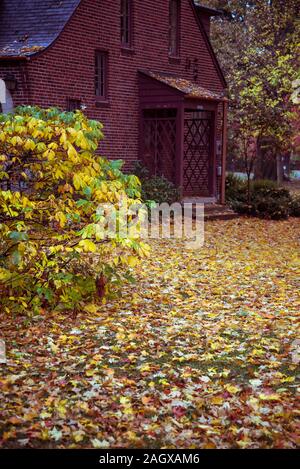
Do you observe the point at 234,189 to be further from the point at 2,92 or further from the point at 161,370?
the point at 161,370

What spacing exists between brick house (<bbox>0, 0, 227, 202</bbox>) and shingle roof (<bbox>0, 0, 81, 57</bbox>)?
3cm

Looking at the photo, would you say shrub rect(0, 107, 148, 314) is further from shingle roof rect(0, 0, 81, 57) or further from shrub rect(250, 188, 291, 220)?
shrub rect(250, 188, 291, 220)

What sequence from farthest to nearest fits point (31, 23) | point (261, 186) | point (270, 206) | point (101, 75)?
point (261, 186) < point (270, 206) < point (101, 75) < point (31, 23)

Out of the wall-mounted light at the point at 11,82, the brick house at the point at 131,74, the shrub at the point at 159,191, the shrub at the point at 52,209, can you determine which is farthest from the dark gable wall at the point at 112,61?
the shrub at the point at 52,209

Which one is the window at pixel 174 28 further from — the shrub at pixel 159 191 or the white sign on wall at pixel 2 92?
the white sign on wall at pixel 2 92

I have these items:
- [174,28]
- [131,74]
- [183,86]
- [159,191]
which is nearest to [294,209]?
[183,86]

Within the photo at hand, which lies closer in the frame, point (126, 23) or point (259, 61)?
point (126, 23)

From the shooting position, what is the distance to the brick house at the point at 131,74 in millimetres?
15727

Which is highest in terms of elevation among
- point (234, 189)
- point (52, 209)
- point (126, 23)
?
point (126, 23)

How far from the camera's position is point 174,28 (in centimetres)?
2073

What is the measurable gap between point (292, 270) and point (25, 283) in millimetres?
5687

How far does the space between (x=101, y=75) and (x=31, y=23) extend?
8.90ft

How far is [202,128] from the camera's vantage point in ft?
71.3
